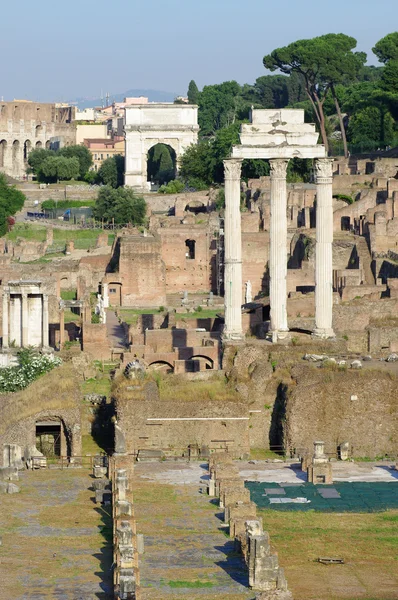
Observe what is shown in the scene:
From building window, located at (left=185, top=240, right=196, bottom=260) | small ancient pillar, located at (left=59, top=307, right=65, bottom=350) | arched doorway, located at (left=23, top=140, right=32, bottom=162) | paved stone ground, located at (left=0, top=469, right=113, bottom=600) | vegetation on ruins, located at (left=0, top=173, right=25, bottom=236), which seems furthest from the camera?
arched doorway, located at (left=23, top=140, right=32, bottom=162)

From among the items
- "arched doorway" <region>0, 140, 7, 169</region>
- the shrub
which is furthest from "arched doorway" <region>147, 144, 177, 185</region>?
"arched doorway" <region>0, 140, 7, 169</region>

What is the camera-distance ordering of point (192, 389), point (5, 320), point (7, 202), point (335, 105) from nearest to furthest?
point (192, 389)
point (5, 320)
point (7, 202)
point (335, 105)

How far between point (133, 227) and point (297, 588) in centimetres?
4803

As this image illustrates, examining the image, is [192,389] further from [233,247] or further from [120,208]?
[120,208]

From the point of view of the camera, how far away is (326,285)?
4281 cm

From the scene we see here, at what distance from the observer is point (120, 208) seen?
248 feet

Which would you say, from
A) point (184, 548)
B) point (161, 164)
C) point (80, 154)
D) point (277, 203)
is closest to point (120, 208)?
point (161, 164)

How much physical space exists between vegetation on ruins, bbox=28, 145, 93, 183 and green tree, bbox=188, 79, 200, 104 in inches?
1019

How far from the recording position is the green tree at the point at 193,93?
130650 mm

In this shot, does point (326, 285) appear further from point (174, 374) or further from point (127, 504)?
point (127, 504)

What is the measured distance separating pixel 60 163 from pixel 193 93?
125 ft

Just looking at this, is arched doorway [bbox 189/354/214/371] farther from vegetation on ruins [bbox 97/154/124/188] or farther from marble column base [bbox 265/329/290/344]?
vegetation on ruins [bbox 97/154/124/188]

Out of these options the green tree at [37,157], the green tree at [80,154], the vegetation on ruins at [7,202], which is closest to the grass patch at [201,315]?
the vegetation on ruins at [7,202]

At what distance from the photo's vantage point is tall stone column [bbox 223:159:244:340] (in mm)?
42438
